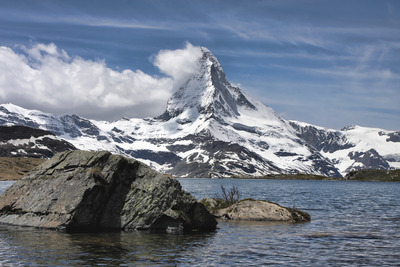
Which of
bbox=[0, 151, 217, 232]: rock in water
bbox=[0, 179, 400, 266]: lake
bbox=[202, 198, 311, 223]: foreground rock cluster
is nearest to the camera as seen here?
bbox=[0, 179, 400, 266]: lake

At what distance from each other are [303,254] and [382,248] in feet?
21.7

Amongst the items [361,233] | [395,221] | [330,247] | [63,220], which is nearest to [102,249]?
[63,220]

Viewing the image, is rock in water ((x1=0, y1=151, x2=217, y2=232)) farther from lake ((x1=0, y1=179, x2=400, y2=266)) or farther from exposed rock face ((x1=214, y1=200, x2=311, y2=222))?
exposed rock face ((x1=214, y1=200, x2=311, y2=222))

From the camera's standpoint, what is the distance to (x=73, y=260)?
23.4m

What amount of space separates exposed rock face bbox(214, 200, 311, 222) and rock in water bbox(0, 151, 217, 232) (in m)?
8.70

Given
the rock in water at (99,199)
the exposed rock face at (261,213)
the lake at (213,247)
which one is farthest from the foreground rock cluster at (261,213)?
the rock in water at (99,199)

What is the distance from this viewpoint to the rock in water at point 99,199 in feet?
112

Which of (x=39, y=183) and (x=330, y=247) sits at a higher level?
(x=39, y=183)

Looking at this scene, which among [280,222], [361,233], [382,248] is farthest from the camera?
[280,222]

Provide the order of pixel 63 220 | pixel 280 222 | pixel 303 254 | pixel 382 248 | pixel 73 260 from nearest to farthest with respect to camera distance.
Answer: pixel 73 260 → pixel 303 254 → pixel 382 248 → pixel 63 220 → pixel 280 222

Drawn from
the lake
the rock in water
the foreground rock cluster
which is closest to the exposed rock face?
the foreground rock cluster

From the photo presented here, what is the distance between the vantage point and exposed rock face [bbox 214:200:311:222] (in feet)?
151

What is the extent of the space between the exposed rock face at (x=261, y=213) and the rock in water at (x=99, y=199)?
8.70 metres

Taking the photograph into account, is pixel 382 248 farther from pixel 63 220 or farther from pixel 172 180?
pixel 63 220
